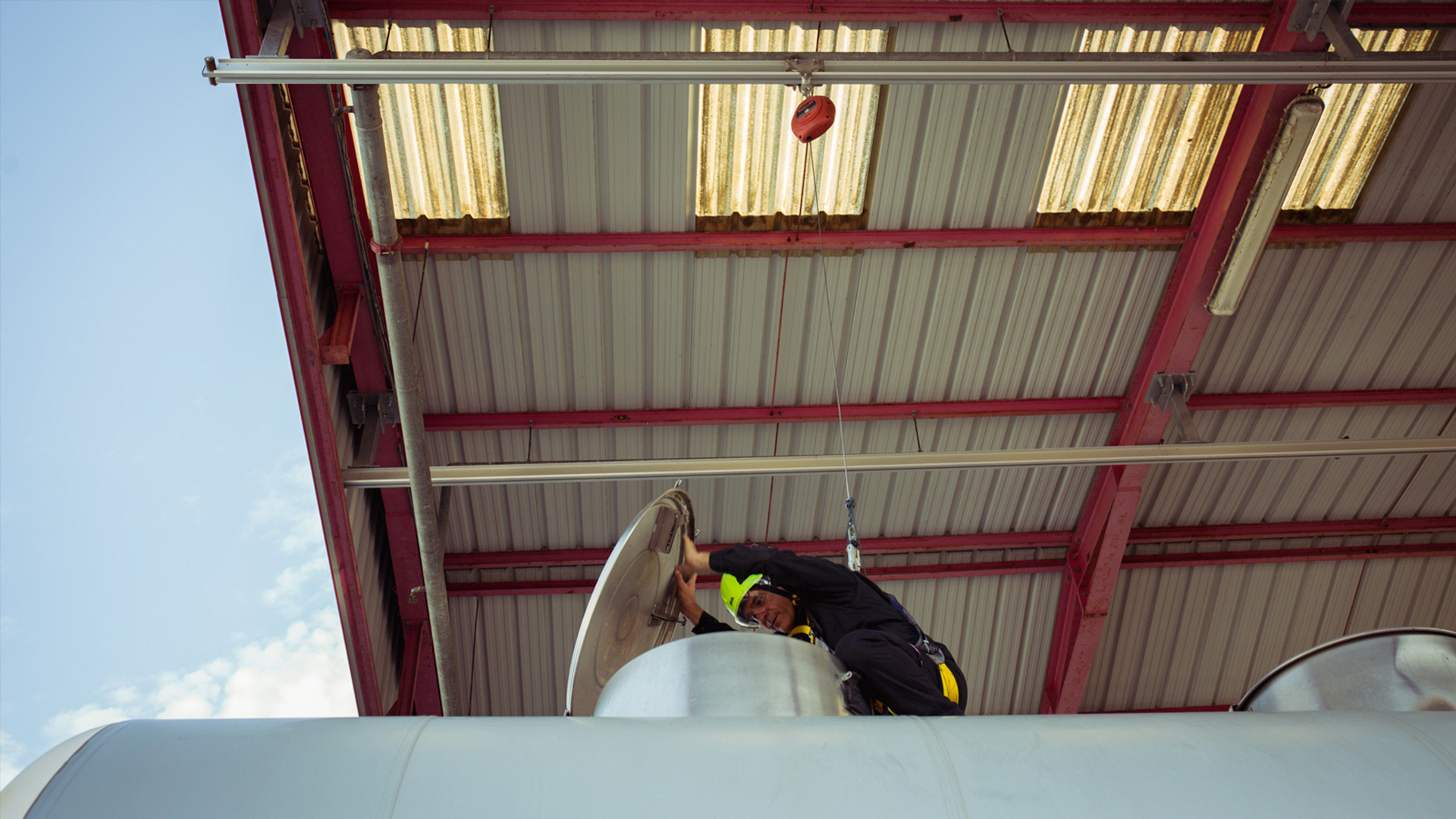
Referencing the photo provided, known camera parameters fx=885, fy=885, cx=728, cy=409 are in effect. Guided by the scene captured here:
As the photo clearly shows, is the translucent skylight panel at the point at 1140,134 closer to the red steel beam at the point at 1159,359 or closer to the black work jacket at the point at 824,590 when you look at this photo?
the red steel beam at the point at 1159,359

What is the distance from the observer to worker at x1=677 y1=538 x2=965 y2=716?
3662 mm

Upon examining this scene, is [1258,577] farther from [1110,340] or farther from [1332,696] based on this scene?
[1332,696]

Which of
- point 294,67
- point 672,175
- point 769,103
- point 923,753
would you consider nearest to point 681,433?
point 672,175

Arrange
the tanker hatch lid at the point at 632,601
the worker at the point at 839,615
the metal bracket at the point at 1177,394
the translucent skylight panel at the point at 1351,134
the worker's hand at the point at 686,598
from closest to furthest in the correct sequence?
the worker at the point at 839,615 → the tanker hatch lid at the point at 632,601 → the worker's hand at the point at 686,598 → the translucent skylight panel at the point at 1351,134 → the metal bracket at the point at 1177,394

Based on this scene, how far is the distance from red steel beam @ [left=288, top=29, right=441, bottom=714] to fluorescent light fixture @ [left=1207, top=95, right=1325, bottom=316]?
7957 millimetres

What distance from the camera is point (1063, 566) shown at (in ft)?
38.1

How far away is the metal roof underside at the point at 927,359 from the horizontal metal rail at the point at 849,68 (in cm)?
184

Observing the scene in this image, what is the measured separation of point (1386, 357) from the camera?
33.4ft

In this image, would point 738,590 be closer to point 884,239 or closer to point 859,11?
point 884,239

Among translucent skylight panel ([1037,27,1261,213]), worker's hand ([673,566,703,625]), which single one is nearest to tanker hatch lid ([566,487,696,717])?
worker's hand ([673,566,703,625])

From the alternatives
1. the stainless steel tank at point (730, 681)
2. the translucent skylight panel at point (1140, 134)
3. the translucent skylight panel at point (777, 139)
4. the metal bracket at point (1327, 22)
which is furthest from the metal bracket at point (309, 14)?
A: the metal bracket at point (1327, 22)

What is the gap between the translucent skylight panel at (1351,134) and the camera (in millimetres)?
8211

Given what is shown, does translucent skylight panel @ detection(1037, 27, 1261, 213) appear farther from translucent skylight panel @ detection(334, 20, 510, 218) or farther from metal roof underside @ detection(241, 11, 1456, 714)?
translucent skylight panel @ detection(334, 20, 510, 218)

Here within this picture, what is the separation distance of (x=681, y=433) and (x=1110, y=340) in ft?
15.9
